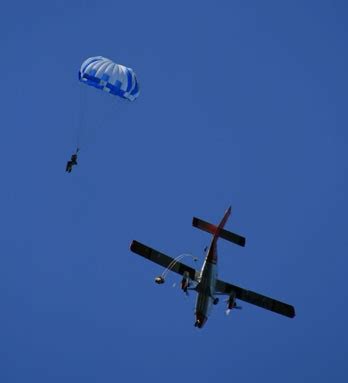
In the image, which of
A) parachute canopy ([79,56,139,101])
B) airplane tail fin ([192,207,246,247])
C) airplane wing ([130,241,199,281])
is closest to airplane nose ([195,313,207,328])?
airplane wing ([130,241,199,281])

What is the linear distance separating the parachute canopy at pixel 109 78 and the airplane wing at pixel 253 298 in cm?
1592

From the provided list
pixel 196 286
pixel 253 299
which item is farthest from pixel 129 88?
pixel 253 299

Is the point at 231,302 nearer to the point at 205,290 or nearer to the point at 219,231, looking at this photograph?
the point at 205,290

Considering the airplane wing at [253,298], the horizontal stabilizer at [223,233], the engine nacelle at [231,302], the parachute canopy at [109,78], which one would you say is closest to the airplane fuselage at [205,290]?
the engine nacelle at [231,302]

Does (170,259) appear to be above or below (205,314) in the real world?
above

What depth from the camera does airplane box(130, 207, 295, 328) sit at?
129 feet

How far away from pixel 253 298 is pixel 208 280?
6.47m

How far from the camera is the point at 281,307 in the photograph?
1735 inches

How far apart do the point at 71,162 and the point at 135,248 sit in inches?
305

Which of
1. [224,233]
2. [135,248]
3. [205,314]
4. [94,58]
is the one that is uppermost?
[94,58]

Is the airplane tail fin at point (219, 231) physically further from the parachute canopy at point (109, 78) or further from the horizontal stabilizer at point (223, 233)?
the parachute canopy at point (109, 78)

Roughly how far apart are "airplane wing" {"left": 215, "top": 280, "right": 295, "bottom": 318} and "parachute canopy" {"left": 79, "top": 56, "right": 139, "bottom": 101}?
15.9 m

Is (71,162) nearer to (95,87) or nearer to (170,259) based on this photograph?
(95,87)

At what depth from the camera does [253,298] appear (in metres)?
44.2
